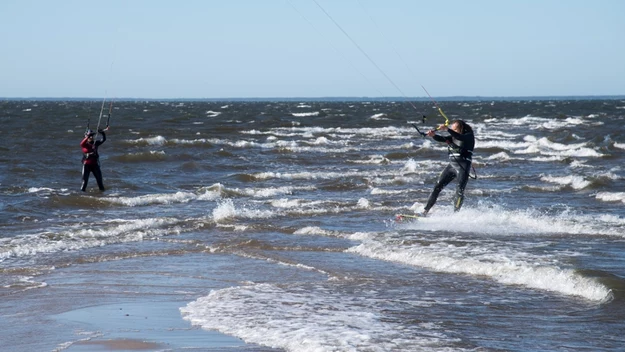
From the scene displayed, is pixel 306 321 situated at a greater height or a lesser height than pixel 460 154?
lesser

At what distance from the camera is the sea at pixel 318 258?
7590 millimetres

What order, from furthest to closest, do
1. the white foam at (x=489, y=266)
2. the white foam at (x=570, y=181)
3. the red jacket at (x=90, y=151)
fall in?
the white foam at (x=570, y=181)
the red jacket at (x=90, y=151)
the white foam at (x=489, y=266)

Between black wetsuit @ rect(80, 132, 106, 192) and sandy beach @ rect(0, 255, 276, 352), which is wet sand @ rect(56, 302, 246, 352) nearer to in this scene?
sandy beach @ rect(0, 255, 276, 352)

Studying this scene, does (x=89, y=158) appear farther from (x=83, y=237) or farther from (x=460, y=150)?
(x=460, y=150)

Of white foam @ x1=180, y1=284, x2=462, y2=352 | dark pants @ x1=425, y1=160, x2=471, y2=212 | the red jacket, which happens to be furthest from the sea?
the red jacket

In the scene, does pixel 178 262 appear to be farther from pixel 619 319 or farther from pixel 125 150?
pixel 125 150

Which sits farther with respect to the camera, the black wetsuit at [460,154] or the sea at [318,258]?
the black wetsuit at [460,154]

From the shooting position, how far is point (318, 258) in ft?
38.3

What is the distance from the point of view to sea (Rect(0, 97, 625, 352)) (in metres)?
7.59

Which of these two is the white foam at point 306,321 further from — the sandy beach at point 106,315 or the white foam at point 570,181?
the white foam at point 570,181

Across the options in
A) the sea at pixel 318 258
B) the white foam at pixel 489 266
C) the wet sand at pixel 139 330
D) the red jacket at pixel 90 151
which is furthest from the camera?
the red jacket at pixel 90 151

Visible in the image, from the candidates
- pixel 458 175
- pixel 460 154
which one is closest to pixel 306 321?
pixel 460 154

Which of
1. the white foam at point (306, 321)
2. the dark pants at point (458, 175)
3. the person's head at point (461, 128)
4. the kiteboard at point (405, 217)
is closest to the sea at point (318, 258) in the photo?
the white foam at point (306, 321)

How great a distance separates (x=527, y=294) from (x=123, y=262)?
17.1 feet
